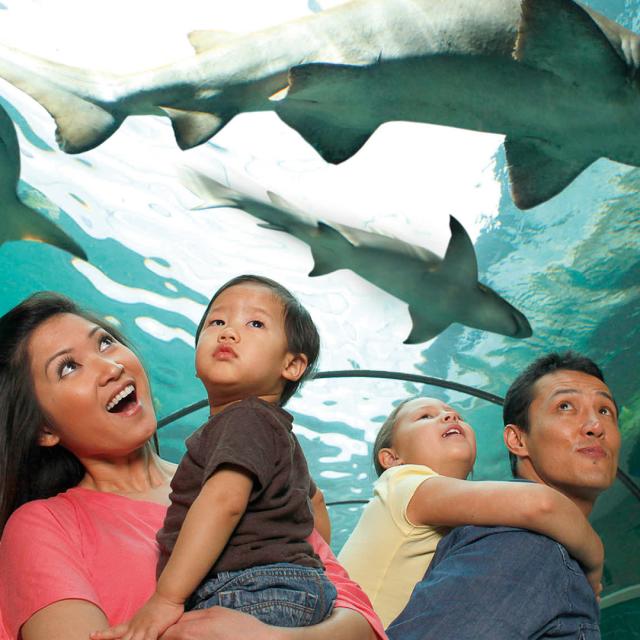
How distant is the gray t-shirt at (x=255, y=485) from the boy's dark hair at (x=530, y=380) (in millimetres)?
939

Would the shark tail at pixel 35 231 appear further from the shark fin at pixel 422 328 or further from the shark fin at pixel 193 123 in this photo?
the shark fin at pixel 422 328

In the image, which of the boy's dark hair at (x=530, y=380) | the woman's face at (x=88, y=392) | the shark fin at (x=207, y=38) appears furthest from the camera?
the shark fin at (x=207, y=38)

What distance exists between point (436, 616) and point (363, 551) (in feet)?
1.67

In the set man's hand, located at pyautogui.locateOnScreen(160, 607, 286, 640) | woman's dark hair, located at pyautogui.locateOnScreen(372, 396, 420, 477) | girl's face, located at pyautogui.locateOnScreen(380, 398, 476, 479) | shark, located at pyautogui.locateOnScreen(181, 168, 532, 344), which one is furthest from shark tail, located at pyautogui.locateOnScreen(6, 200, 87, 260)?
man's hand, located at pyautogui.locateOnScreen(160, 607, 286, 640)

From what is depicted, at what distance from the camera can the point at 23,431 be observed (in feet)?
6.56

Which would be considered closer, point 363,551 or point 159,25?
point 363,551

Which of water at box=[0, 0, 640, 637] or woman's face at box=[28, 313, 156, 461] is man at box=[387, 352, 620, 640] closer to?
woman's face at box=[28, 313, 156, 461]

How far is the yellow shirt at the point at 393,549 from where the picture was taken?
2.19 meters

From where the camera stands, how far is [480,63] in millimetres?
6520

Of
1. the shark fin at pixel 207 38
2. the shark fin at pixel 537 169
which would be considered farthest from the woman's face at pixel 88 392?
the shark fin at pixel 537 169

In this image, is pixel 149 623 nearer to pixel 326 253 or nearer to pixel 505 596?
pixel 505 596

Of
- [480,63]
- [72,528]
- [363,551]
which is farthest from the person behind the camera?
[480,63]

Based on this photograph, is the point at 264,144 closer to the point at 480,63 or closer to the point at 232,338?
the point at 480,63

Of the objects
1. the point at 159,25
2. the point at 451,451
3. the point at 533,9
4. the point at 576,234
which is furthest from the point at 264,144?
the point at 451,451
